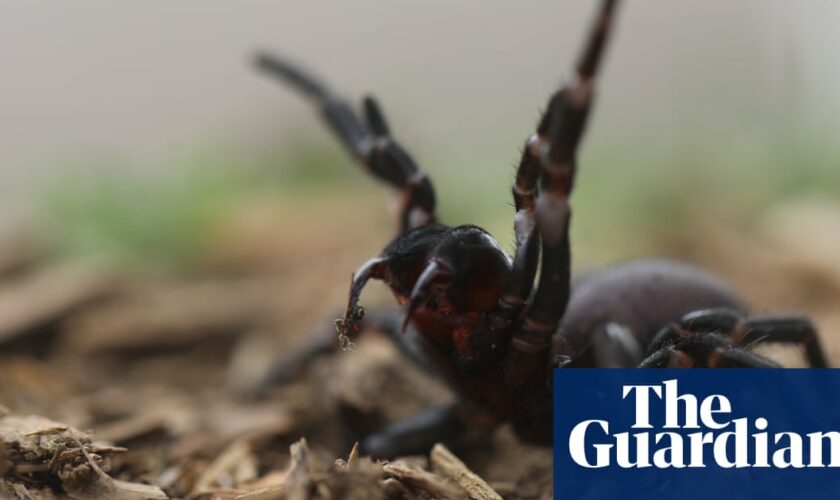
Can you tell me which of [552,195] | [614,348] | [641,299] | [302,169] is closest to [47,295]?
[641,299]

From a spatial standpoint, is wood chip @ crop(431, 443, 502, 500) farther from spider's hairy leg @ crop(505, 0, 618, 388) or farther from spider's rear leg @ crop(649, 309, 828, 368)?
spider's rear leg @ crop(649, 309, 828, 368)

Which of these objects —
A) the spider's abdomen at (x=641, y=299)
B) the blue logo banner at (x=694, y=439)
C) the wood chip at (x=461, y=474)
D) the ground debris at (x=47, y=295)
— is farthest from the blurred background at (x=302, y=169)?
the spider's abdomen at (x=641, y=299)

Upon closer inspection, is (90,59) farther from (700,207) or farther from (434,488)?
(434,488)

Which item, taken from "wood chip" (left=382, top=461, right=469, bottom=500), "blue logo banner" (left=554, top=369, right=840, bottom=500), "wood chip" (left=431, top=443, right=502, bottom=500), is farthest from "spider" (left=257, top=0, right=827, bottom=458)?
"wood chip" (left=382, top=461, right=469, bottom=500)

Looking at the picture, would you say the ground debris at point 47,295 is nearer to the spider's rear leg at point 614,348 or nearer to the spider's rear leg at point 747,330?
the spider's rear leg at point 614,348

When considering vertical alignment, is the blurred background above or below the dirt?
above

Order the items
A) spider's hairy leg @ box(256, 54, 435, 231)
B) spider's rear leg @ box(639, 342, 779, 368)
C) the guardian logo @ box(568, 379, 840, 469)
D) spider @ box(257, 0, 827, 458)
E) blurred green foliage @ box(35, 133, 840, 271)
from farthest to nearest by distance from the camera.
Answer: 1. blurred green foliage @ box(35, 133, 840, 271)
2. spider's hairy leg @ box(256, 54, 435, 231)
3. spider's rear leg @ box(639, 342, 779, 368)
4. the guardian logo @ box(568, 379, 840, 469)
5. spider @ box(257, 0, 827, 458)

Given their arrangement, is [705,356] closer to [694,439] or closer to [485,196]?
[694,439]
